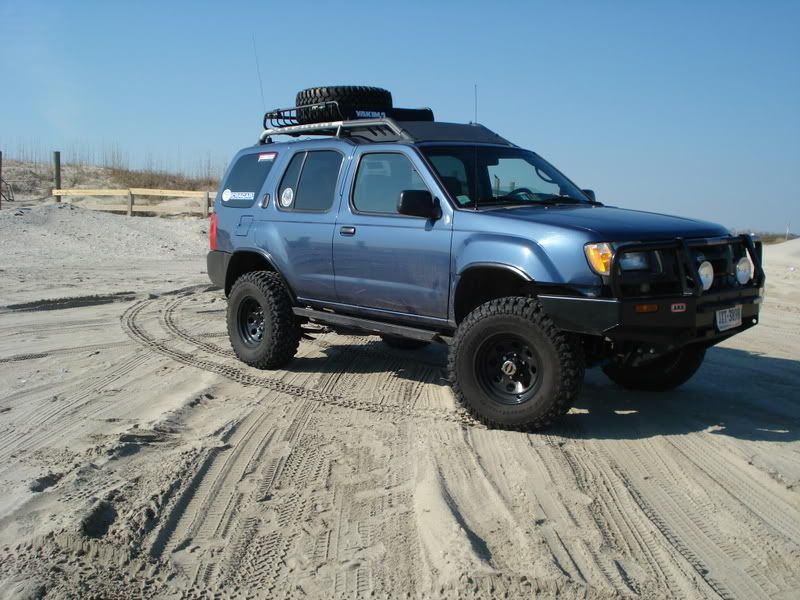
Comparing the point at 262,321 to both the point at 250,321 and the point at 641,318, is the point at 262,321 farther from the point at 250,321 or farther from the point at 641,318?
the point at 641,318

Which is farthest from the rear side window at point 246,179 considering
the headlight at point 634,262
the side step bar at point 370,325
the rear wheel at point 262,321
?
the headlight at point 634,262

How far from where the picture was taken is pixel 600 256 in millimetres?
4840

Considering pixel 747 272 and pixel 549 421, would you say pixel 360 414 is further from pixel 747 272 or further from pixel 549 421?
pixel 747 272

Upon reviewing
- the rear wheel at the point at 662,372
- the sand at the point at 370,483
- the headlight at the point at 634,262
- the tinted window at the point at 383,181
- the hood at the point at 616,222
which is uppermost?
the tinted window at the point at 383,181

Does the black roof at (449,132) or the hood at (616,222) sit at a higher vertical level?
the black roof at (449,132)

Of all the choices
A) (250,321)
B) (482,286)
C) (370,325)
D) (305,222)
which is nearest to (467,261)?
(482,286)

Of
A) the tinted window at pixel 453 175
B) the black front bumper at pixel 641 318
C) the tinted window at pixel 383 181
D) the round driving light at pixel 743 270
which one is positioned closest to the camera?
the black front bumper at pixel 641 318

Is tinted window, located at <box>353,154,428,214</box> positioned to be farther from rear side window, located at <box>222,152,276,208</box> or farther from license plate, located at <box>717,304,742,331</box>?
license plate, located at <box>717,304,742,331</box>

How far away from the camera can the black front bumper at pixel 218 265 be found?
7.63m

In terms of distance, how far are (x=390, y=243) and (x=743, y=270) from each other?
8.31 ft

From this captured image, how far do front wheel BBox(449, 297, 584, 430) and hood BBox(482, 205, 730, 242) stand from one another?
58cm

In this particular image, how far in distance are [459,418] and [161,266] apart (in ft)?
38.5

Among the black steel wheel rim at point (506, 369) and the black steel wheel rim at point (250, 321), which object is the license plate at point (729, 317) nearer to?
the black steel wheel rim at point (506, 369)

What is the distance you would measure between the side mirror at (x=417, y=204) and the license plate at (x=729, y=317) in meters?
2.05
